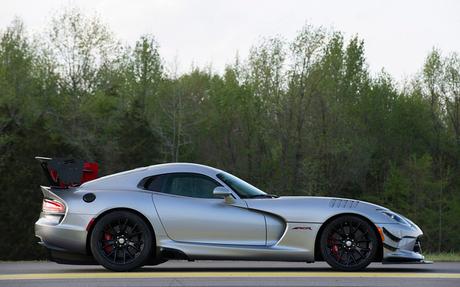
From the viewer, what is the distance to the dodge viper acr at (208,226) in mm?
10781

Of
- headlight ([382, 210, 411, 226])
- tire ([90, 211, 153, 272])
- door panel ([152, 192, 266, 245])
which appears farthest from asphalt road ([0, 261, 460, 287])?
headlight ([382, 210, 411, 226])

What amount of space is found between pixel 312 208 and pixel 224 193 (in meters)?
1.12

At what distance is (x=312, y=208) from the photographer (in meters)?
10.9

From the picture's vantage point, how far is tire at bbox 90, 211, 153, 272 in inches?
430

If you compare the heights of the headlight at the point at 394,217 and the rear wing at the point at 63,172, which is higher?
the rear wing at the point at 63,172

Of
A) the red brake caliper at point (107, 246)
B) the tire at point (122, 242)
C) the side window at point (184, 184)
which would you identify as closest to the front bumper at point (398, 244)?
the side window at point (184, 184)

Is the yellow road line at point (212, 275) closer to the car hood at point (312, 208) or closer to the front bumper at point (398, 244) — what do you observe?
the front bumper at point (398, 244)

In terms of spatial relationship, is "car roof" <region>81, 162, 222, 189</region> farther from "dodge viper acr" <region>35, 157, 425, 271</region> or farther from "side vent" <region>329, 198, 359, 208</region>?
"side vent" <region>329, 198, 359, 208</region>

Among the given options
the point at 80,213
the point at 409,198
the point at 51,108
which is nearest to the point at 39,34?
the point at 51,108

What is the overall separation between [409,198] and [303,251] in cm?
5890

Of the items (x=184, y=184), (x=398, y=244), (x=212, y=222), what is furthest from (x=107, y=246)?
(x=398, y=244)

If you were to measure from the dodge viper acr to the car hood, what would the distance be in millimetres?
12

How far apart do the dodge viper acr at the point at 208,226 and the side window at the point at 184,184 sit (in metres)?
0.01

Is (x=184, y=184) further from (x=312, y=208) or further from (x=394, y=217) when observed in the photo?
(x=394, y=217)
